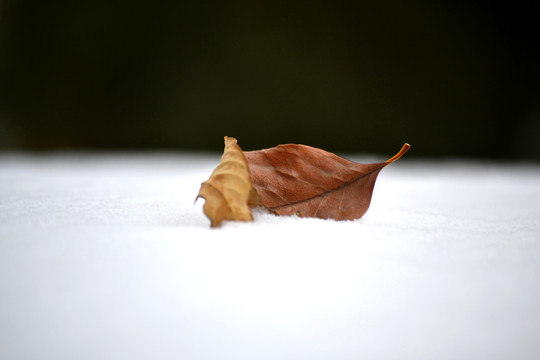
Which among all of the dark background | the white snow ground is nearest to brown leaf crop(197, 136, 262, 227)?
the white snow ground

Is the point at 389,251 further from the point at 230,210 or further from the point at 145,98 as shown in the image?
the point at 145,98

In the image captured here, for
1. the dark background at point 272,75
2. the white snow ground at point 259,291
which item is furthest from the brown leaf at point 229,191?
the dark background at point 272,75

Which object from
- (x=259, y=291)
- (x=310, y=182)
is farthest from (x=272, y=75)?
(x=259, y=291)

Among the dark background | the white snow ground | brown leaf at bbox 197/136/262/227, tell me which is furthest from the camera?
the dark background

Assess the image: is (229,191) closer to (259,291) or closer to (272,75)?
(259,291)

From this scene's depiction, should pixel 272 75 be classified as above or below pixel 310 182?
above

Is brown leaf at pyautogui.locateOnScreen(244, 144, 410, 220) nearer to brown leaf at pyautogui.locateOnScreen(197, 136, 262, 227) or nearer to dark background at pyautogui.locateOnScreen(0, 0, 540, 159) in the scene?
brown leaf at pyautogui.locateOnScreen(197, 136, 262, 227)
